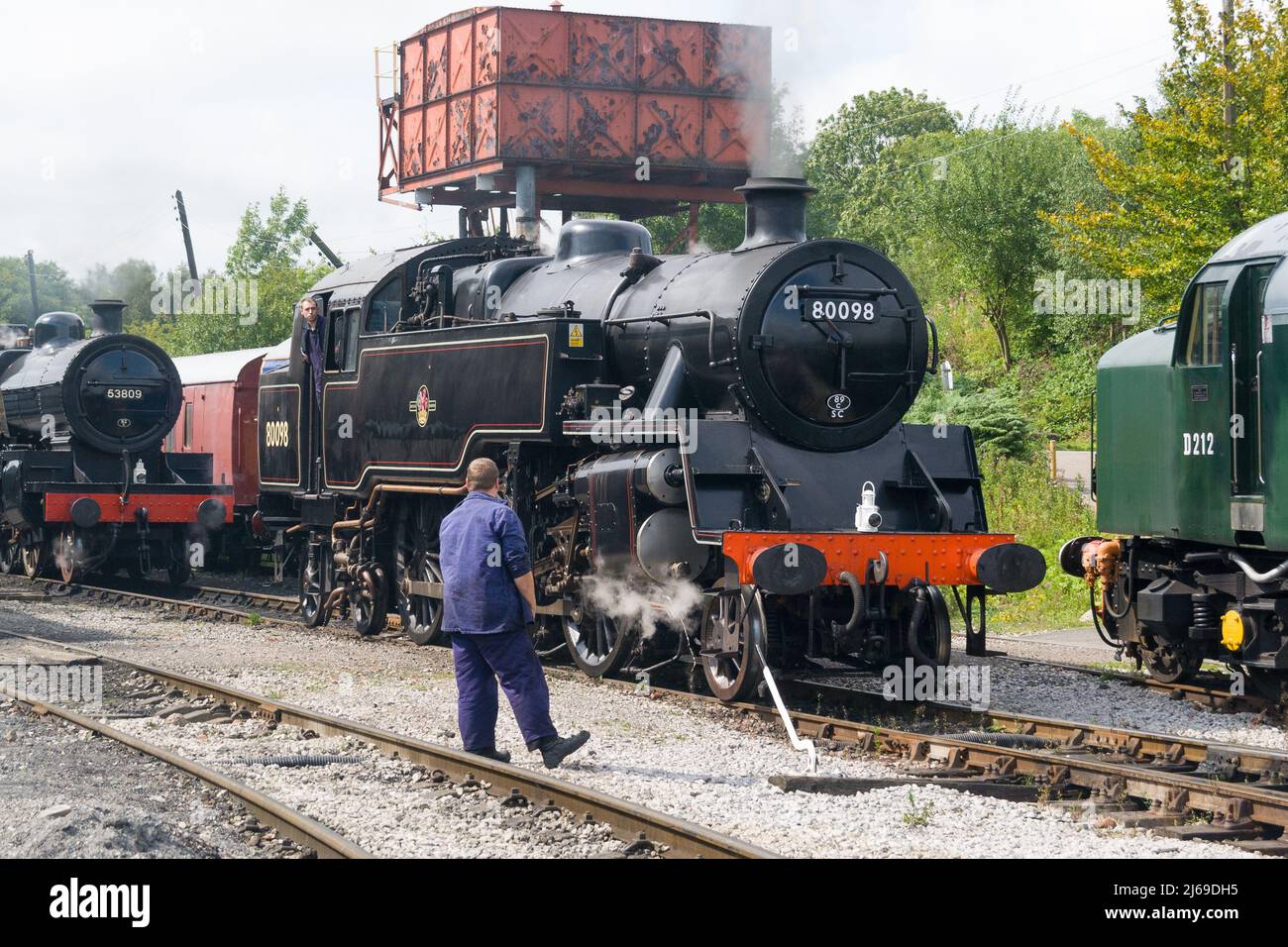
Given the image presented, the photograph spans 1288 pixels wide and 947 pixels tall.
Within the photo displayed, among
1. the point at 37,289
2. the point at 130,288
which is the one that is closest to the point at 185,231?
the point at 130,288

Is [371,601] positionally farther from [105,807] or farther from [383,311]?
[105,807]

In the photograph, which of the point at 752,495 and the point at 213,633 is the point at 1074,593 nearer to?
the point at 752,495

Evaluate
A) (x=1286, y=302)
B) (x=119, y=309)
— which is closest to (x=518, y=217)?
(x=119, y=309)

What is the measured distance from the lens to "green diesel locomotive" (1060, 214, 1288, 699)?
9.43 metres

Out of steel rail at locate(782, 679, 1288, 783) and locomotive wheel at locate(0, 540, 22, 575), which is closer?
steel rail at locate(782, 679, 1288, 783)

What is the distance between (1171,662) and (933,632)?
1.97 m

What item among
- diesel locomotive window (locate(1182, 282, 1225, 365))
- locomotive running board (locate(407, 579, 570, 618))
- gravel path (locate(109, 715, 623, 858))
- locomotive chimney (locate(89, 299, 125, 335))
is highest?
locomotive chimney (locate(89, 299, 125, 335))

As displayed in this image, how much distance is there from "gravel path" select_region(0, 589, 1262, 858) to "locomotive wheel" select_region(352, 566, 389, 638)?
1.08 feet

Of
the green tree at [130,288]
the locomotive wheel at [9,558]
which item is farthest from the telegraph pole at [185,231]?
the locomotive wheel at [9,558]

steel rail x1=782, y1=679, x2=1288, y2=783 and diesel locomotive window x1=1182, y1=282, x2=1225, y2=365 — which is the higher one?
diesel locomotive window x1=1182, y1=282, x2=1225, y2=365

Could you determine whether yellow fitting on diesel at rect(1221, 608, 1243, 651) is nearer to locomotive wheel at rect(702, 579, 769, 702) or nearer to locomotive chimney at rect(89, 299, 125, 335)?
locomotive wheel at rect(702, 579, 769, 702)

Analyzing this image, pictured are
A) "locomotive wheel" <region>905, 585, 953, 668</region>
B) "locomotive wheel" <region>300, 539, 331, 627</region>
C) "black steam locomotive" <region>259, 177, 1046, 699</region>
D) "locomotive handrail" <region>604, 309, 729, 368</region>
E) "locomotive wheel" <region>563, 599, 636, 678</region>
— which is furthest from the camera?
"locomotive wheel" <region>300, 539, 331, 627</region>

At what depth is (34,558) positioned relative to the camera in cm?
2205

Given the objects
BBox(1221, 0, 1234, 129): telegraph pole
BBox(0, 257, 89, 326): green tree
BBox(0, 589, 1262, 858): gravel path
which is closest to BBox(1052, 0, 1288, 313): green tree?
BBox(1221, 0, 1234, 129): telegraph pole
